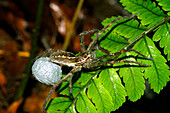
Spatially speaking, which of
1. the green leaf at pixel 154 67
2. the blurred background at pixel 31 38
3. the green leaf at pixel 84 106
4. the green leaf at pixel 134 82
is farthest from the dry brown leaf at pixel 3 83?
the green leaf at pixel 154 67

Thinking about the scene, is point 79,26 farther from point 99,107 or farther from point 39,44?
point 99,107

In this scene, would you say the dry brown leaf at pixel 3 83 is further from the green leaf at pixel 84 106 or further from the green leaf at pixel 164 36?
the green leaf at pixel 164 36

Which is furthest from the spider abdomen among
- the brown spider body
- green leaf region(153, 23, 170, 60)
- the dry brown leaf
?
the dry brown leaf

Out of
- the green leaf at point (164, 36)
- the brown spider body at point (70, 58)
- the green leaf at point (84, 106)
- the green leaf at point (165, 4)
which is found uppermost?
the green leaf at point (165, 4)

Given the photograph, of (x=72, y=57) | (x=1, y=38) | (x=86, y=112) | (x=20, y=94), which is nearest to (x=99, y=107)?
(x=86, y=112)

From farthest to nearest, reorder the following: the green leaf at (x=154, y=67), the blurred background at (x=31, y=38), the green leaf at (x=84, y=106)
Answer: the blurred background at (x=31, y=38) < the green leaf at (x=84, y=106) < the green leaf at (x=154, y=67)
